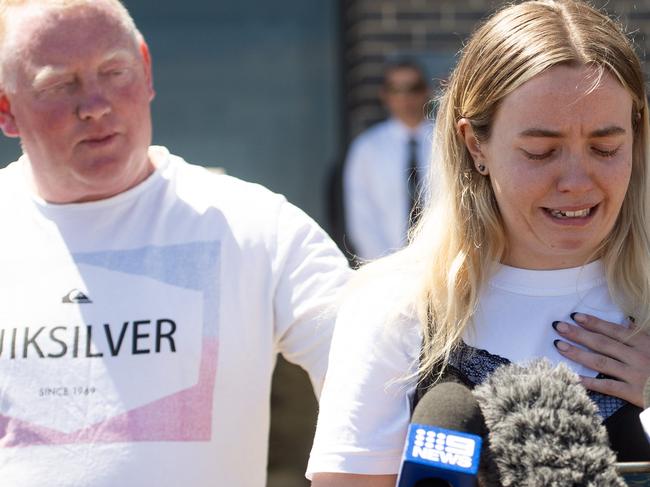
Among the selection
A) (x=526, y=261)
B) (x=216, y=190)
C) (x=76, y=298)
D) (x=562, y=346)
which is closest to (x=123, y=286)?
(x=76, y=298)

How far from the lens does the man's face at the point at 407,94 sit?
661 centimetres

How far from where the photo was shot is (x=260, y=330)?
9.55 feet

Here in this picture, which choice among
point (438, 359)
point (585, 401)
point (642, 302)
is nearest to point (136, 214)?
point (438, 359)

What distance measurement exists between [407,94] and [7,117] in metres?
3.73

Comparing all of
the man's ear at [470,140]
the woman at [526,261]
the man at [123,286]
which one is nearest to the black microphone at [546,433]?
the woman at [526,261]

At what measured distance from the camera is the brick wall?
24.0 ft

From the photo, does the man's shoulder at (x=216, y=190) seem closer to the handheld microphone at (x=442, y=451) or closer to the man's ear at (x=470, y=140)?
the man's ear at (x=470, y=140)

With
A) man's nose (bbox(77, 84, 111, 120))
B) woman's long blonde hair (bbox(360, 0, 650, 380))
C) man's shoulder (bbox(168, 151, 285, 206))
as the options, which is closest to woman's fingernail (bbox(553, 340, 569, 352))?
woman's long blonde hair (bbox(360, 0, 650, 380))

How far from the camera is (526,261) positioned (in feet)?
7.68

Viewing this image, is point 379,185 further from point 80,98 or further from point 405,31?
point 80,98

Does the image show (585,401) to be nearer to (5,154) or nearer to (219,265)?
(219,265)

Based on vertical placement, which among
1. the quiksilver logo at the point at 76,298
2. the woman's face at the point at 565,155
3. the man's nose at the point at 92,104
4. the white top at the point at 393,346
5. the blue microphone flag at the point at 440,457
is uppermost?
the man's nose at the point at 92,104

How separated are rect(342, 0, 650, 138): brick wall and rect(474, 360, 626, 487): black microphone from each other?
560cm

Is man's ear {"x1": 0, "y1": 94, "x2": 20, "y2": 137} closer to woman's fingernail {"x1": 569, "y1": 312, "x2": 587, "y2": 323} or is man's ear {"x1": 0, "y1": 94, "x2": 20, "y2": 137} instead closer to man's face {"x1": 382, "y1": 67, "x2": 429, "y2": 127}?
woman's fingernail {"x1": 569, "y1": 312, "x2": 587, "y2": 323}
